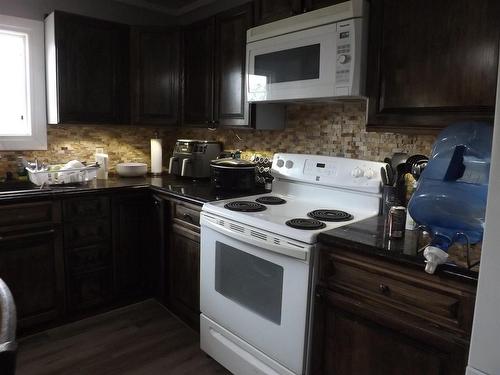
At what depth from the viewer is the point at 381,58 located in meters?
1.72

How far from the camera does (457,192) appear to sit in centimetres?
139

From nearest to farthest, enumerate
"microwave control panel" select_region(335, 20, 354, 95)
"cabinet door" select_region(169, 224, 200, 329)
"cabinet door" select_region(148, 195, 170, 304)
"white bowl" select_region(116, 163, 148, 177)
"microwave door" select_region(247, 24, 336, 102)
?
"microwave control panel" select_region(335, 20, 354, 95), "microwave door" select_region(247, 24, 336, 102), "cabinet door" select_region(169, 224, 200, 329), "cabinet door" select_region(148, 195, 170, 304), "white bowl" select_region(116, 163, 148, 177)

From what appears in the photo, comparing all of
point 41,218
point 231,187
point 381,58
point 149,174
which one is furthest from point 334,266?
point 149,174

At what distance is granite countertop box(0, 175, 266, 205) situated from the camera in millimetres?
2272

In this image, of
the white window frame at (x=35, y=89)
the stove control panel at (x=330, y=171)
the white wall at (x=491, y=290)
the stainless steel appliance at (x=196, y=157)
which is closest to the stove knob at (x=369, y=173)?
the stove control panel at (x=330, y=171)

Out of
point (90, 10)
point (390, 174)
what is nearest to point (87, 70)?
point (90, 10)

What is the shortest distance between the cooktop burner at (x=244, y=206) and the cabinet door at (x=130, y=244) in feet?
2.98

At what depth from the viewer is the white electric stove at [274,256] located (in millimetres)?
1654

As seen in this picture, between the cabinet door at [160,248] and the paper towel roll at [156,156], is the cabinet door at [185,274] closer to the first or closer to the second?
the cabinet door at [160,248]

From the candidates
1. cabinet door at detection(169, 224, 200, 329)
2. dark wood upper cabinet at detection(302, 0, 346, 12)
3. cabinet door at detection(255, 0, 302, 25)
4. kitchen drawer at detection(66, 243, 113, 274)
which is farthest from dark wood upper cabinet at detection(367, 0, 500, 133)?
kitchen drawer at detection(66, 243, 113, 274)

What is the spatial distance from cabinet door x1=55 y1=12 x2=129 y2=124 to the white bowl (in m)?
0.35

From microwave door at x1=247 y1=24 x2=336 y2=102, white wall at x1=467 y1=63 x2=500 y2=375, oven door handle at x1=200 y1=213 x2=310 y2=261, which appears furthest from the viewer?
microwave door at x1=247 y1=24 x2=336 y2=102

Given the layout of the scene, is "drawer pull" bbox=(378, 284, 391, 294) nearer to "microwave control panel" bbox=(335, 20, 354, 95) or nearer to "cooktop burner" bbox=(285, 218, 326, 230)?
"cooktop burner" bbox=(285, 218, 326, 230)

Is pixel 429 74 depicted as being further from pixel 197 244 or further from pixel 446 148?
pixel 197 244
